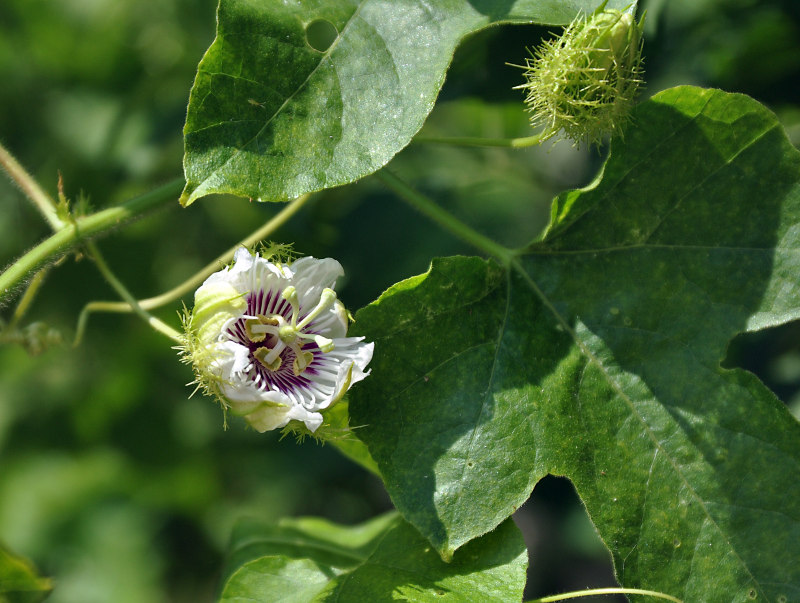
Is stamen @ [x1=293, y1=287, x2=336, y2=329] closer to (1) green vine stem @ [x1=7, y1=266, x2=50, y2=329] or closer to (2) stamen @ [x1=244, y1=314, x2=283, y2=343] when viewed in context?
(2) stamen @ [x1=244, y1=314, x2=283, y2=343]

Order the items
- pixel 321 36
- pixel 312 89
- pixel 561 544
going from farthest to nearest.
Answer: pixel 561 544 < pixel 321 36 < pixel 312 89

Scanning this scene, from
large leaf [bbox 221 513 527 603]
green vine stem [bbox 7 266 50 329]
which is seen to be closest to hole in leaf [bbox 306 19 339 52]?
green vine stem [bbox 7 266 50 329]

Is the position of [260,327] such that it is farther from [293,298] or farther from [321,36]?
[321,36]

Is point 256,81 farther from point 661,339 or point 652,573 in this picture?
point 652,573

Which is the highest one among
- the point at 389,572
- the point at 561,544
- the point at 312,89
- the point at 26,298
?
the point at 312,89

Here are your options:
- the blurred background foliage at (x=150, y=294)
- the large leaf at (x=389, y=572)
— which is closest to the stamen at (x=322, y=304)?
the large leaf at (x=389, y=572)

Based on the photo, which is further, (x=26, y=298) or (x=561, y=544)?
(x=561, y=544)

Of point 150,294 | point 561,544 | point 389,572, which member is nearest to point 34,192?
point 389,572

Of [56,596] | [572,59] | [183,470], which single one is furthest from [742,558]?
[56,596]
